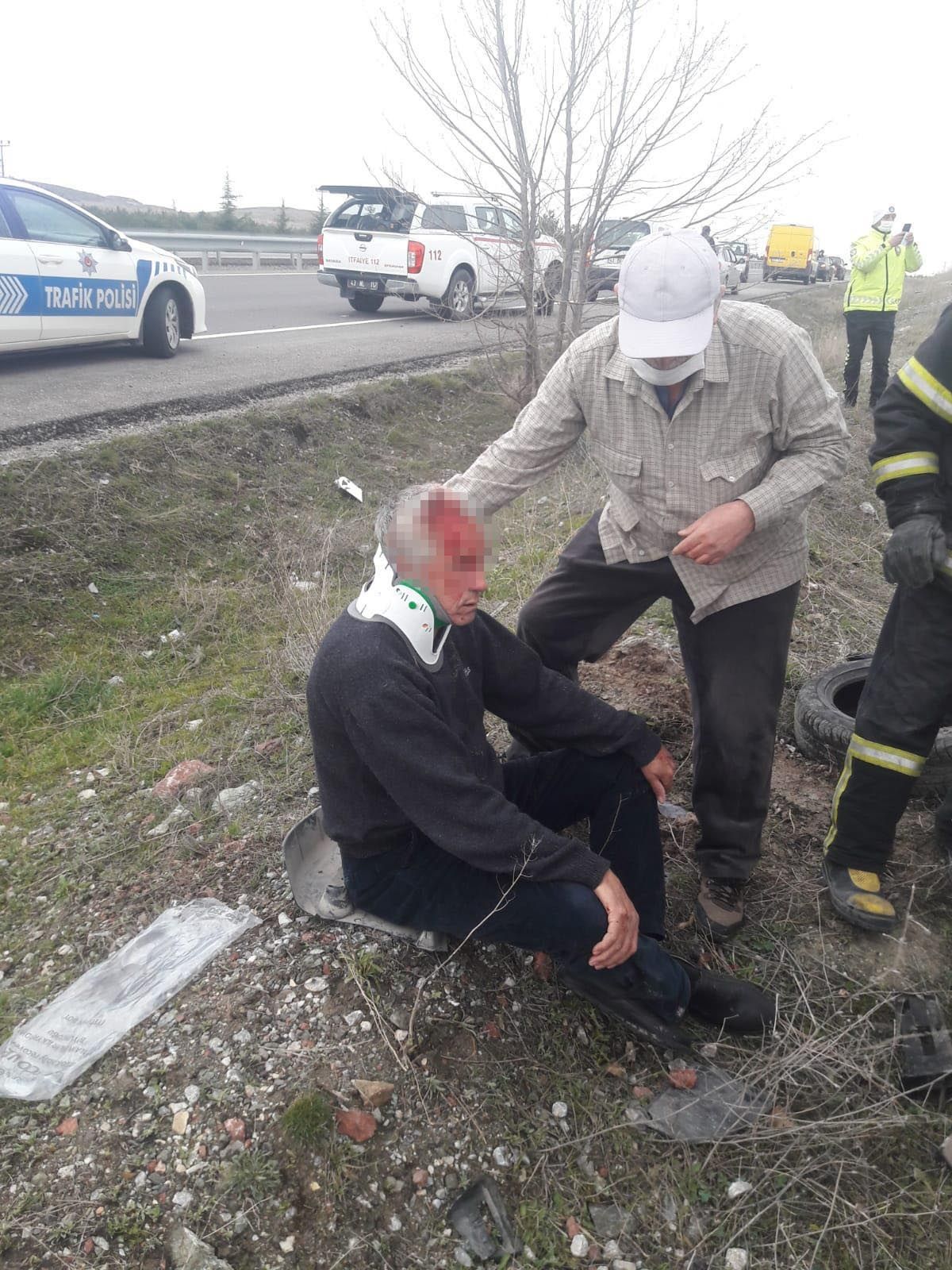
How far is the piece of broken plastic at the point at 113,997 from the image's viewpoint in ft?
7.22

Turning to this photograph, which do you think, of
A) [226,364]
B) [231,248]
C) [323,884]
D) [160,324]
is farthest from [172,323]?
[231,248]

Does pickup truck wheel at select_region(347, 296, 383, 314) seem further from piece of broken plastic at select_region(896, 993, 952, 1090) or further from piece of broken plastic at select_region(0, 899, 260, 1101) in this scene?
piece of broken plastic at select_region(896, 993, 952, 1090)

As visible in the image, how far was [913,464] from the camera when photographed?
2445 millimetres

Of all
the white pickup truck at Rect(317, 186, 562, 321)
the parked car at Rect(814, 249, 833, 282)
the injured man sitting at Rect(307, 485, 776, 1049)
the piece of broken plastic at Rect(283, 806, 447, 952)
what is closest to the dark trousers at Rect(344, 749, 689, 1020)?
the injured man sitting at Rect(307, 485, 776, 1049)

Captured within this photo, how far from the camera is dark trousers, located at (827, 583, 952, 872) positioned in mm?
2469

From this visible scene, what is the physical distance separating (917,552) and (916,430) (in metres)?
0.34

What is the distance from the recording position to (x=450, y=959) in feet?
7.98

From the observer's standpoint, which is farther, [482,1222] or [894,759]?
[894,759]

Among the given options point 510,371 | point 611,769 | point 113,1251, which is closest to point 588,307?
point 510,371

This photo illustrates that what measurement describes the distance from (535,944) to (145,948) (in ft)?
3.79

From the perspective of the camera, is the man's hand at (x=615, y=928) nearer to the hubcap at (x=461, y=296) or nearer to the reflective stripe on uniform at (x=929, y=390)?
the reflective stripe on uniform at (x=929, y=390)

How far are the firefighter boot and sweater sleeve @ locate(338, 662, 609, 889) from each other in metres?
1.00

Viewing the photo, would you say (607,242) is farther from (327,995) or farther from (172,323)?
(327,995)

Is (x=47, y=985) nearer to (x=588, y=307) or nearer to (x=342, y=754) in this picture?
(x=342, y=754)
